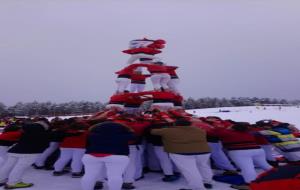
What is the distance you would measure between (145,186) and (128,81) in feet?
13.7

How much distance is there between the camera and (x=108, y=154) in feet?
18.8

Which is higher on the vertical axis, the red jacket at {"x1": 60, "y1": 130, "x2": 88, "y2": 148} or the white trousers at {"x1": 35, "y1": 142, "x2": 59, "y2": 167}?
the red jacket at {"x1": 60, "y1": 130, "x2": 88, "y2": 148}

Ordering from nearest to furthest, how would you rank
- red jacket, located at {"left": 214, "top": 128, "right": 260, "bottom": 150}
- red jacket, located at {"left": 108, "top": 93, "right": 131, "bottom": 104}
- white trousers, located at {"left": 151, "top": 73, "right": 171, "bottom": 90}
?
red jacket, located at {"left": 214, "top": 128, "right": 260, "bottom": 150}, red jacket, located at {"left": 108, "top": 93, "right": 131, "bottom": 104}, white trousers, located at {"left": 151, "top": 73, "right": 171, "bottom": 90}

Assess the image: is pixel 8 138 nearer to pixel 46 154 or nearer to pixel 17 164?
pixel 17 164

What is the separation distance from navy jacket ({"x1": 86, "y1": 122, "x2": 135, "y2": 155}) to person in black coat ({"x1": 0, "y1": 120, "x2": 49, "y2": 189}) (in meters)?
1.31

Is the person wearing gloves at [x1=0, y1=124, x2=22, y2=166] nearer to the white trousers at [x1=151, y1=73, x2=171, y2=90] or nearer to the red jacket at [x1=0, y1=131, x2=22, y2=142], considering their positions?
the red jacket at [x1=0, y1=131, x2=22, y2=142]

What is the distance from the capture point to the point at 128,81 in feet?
33.4

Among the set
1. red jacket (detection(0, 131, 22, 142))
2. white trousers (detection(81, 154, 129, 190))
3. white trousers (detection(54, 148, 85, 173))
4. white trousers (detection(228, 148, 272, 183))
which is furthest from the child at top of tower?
white trousers (detection(81, 154, 129, 190))

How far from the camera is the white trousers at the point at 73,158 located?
7367 mm

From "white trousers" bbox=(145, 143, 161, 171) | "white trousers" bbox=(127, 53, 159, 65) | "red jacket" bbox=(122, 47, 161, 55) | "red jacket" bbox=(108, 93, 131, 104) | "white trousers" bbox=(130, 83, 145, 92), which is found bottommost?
"white trousers" bbox=(145, 143, 161, 171)

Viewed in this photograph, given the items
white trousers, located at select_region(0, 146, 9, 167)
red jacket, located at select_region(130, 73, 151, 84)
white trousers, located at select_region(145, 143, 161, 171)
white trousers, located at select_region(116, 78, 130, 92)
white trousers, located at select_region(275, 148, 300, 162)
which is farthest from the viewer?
red jacket, located at select_region(130, 73, 151, 84)

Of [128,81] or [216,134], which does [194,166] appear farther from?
[128,81]

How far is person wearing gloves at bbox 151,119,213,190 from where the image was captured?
19.7ft

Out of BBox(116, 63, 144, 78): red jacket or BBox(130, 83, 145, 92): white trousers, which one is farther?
BBox(130, 83, 145, 92): white trousers
